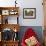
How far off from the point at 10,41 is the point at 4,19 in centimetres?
87

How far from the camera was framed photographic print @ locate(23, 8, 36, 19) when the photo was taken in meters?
5.92

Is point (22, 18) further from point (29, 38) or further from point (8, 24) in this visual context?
point (29, 38)

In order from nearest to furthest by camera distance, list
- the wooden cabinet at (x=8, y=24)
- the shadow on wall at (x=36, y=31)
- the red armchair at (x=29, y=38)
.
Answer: the red armchair at (x=29, y=38), the wooden cabinet at (x=8, y=24), the shadow on wall at (x=36, y=31)

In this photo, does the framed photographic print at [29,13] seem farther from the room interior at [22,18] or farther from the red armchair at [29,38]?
the red armchair at [29,38]

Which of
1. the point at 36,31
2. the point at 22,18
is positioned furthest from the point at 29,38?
the point at 22,18

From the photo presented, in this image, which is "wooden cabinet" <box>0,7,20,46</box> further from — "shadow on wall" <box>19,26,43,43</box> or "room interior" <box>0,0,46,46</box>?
"shadow on wall" <box>19,26,43,43</box>

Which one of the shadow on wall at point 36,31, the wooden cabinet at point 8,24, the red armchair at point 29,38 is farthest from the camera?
the shadow on wall at point 36,31

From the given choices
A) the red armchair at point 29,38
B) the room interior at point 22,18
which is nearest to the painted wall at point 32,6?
the room interior at point 22,18

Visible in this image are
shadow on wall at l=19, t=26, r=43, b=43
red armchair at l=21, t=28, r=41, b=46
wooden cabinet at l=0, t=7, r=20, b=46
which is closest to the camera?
red armchair at l=21, t=28, r=41, b=46

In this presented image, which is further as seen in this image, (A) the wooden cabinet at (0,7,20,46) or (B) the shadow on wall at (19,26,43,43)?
(B) the shadow on wall at (19,26,43,43)

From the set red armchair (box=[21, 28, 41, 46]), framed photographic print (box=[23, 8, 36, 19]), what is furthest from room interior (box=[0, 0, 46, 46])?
red armchair (box=[21, 28, 41, 46])

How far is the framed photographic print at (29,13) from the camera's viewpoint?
592 centimetres

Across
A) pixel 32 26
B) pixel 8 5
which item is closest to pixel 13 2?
pixel 8 5

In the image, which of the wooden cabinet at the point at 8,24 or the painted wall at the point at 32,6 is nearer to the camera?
the wooden cabinet at the point at 8,24
